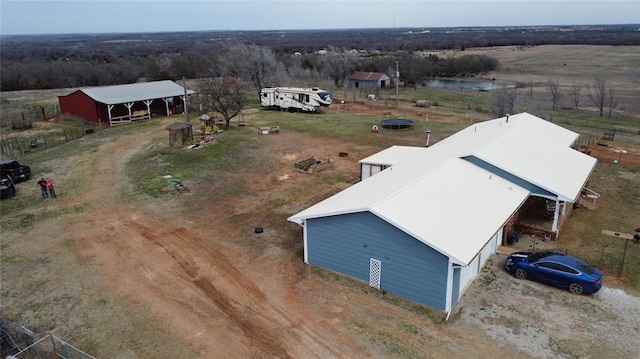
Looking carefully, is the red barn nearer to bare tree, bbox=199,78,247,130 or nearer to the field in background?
bare tree, bbox=199,78,247,130

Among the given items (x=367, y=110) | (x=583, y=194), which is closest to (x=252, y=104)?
(x=367, y=110)

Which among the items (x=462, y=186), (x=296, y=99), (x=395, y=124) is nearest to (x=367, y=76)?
(x=296, y=99)

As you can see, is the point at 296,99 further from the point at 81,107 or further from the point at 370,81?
the point at 370,81

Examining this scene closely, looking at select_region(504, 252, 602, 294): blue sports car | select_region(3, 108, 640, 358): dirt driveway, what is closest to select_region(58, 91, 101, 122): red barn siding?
select_region(3, 108, 640, 358): dirt driveway

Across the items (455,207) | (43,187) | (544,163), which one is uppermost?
(544,163)

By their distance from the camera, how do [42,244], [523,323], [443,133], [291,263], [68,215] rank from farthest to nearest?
[443,133]
[68,215]
[42,244]
[291,263]
[523,323]

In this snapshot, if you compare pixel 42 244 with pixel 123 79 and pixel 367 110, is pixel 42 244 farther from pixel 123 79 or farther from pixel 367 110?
pixel 123 79

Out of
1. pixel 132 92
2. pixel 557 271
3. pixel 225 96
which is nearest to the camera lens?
pixel 557 271
